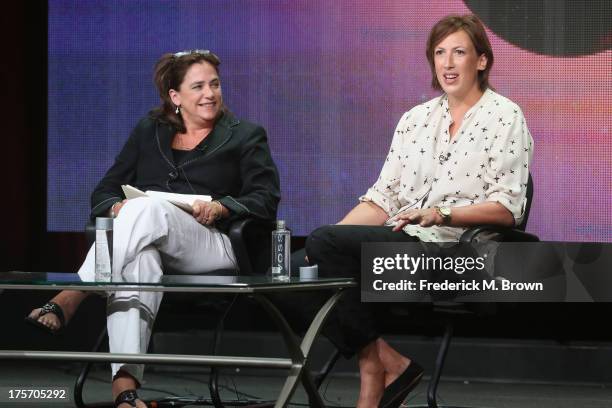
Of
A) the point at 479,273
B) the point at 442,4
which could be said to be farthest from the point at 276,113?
the point at 479,273

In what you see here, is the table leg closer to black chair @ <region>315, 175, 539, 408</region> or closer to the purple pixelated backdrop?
black chair @ <region>315, 175, 539, 408</region>

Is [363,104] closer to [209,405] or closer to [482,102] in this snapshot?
[482,102]

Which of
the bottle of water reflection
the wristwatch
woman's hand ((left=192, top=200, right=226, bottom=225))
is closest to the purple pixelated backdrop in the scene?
woman's hand ((left=192, top=200, right=226, bottom=225))

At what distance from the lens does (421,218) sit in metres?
3.62

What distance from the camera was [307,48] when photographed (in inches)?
203

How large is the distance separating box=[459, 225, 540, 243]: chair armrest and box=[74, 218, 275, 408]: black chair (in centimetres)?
84

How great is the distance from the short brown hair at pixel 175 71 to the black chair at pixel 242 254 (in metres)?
0.61

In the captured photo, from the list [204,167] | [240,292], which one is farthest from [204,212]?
[240,292]

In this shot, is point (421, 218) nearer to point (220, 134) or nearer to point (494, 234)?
point (494, 234)

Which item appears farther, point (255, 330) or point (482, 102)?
point (255, 330)

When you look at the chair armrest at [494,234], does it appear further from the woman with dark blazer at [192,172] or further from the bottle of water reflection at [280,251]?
the woman with dark blazer at [192,172]

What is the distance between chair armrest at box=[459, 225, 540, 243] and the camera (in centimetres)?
359

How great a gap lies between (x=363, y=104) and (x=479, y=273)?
5.11 feet

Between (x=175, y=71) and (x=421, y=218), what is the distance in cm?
140
